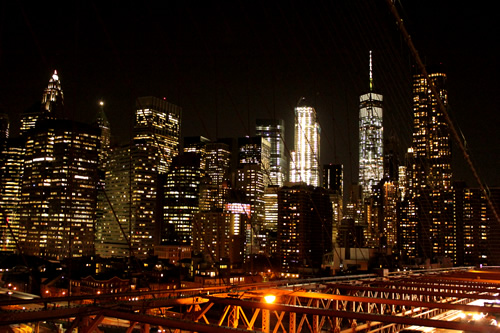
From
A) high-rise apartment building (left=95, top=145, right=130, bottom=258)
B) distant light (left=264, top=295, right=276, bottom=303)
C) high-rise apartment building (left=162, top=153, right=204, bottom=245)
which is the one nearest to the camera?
distant light (left=264, top=295, right=276, bottom=303)

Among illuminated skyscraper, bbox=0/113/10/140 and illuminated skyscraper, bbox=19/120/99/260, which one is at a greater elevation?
illuminated skyscraper, bbox=0/113/10/140

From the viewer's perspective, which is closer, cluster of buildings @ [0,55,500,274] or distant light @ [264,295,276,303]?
distant light @ [264,295,276,303]

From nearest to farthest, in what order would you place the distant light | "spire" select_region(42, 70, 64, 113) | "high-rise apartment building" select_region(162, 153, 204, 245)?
the distant light → "spire" select_region(42, 70, 64, 113) → "high-rise apartment building" select_region(162, 153, 204, 245)

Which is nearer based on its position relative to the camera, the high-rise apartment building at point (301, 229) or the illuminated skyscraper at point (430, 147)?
the illuminated skyscraper at point (430, 147)

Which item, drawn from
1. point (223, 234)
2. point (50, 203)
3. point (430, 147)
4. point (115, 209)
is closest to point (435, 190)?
point (430, 147)

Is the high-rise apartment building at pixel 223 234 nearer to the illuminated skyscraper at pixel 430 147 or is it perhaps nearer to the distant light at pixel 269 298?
the illuminated skyscraper at pixel 430 147

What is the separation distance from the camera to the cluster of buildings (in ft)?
200

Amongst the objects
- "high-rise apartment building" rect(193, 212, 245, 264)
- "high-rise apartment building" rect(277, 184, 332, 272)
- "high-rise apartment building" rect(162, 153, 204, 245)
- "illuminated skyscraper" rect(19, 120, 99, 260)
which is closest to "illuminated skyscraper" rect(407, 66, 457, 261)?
"high-rise apartment building" rect(277, 184, 332, 272)

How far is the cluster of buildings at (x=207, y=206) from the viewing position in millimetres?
60969

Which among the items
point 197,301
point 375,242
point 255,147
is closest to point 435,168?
point 375,242

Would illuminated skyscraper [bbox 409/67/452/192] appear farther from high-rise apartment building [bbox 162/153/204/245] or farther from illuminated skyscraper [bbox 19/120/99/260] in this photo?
illuminated skyscraper [bbox 19/120/99/260]

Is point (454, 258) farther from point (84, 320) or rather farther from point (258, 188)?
point (84, 320)

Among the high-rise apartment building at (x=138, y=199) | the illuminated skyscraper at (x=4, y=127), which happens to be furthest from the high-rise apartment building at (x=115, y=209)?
the illuminated skyscraper at (x=4, y=127)

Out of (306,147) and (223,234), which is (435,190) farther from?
(306,147)
